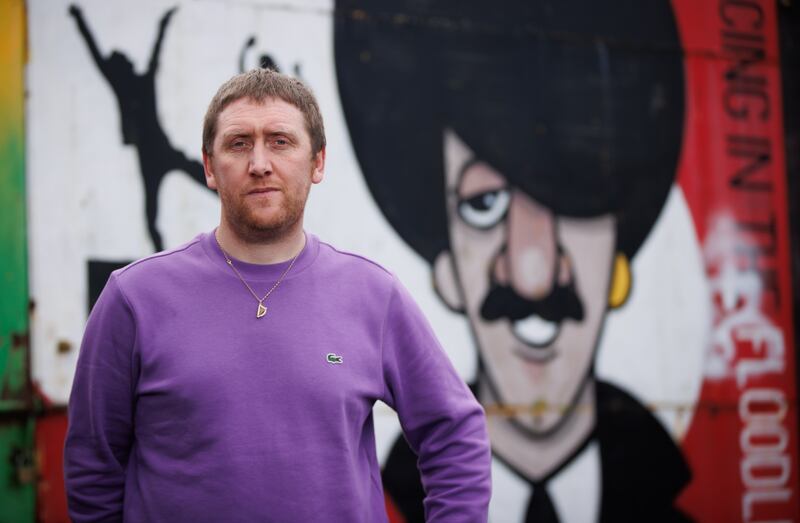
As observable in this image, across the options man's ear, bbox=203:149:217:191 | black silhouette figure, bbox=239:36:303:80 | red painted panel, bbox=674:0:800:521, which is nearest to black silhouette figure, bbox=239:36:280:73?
black silhouette figure, bbox=239:36:303:80

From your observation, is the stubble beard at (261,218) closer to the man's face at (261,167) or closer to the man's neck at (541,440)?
the man's face at (261,167)

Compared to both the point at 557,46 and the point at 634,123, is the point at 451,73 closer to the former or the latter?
the point at 557,46

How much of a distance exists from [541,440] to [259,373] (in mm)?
2474

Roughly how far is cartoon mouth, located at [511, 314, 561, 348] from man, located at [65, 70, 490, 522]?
2073mm

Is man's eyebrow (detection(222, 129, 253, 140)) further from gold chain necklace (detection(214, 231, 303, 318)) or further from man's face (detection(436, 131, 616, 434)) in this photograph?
man's face (detection(436, 131, 616, 434))

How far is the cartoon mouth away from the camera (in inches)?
153

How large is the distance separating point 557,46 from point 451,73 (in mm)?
592

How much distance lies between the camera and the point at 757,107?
14.5 feet

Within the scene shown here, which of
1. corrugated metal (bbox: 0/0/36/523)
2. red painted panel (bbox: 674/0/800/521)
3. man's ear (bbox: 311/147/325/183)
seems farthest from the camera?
red painted panel (bbox: 674/0/800/521)

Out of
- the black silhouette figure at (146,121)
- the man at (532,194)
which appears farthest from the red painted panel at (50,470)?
the man at (532,194)

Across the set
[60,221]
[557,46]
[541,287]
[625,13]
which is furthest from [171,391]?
[625,13]

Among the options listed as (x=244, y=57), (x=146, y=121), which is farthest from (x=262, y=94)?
(x=244, y=57)

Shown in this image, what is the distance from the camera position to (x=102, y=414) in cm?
166

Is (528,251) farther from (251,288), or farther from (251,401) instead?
(251,401)
